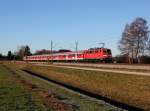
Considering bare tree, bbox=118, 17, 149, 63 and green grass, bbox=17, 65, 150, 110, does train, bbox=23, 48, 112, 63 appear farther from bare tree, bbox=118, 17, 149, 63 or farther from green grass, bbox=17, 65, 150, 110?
green grass, bbox=17, 65, 150, 110

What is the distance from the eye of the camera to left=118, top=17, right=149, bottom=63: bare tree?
96.4m

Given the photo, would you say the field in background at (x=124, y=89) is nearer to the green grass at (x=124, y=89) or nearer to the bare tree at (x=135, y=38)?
the green grass at (x=124, y=89)

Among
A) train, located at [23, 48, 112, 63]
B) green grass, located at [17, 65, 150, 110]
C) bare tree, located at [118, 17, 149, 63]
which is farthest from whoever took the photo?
bare tree, located at [118, 17, 149, 63]

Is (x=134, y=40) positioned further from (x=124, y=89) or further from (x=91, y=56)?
(x=124, y=89)

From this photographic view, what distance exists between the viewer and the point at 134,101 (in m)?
20.2

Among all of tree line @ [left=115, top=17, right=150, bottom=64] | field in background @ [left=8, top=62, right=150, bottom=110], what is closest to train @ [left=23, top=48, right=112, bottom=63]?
tree line @ [left=115, top=17, right=150, bottom=64]

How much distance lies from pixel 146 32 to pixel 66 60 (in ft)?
73.2

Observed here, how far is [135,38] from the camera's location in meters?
98.2

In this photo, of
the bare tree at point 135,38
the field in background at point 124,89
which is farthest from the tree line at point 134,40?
the field in background at point 124,89

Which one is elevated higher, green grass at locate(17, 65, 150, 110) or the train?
the train

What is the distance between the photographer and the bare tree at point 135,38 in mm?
96363

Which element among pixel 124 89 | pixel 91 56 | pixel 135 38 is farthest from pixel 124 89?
pixel 135 38

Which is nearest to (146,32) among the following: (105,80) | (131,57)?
(131,57)

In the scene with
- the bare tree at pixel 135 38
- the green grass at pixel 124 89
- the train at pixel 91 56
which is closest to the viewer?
the green grass at pixel 124 89
